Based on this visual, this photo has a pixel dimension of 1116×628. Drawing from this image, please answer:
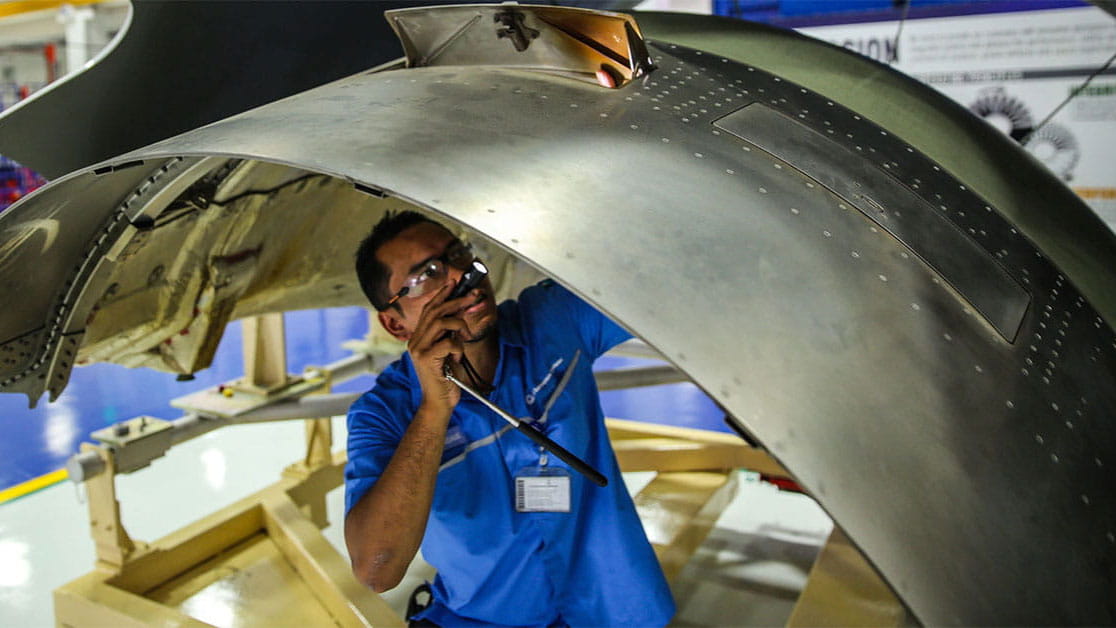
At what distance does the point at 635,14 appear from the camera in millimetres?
1931

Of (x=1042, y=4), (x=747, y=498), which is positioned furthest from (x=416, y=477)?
(x=1042, y=4)

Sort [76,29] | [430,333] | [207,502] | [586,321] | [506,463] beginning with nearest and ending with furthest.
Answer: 1. [430,333]
2. [506,463]
3. [586,321]
4. [207,502]
5. [76,29]

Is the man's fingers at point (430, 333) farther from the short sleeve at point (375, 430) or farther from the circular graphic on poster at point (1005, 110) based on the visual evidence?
the circular graphic on poster at point (1005, 110)

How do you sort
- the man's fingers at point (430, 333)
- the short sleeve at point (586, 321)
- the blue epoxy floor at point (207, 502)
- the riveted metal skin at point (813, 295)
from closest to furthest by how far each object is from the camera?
the riveted metal skin at point (813, 295)
the man's fingers at point (430, 333)
the short sleeve at point (586, 321)
the blue epoxy floor at point (207, 502)

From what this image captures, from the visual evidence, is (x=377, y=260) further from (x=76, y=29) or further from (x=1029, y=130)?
(x=76, y=29)

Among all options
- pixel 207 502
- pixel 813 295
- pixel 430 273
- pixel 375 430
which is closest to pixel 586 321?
pixel 430 273

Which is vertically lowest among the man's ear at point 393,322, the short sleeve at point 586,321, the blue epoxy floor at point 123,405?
the blue epoxy floor at point 123,405

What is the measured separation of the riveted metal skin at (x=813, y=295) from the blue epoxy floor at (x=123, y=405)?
12.0 ft

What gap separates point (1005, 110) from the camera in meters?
4.55

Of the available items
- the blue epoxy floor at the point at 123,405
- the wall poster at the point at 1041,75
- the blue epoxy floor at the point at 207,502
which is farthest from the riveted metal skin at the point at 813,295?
the blue epoxy floor at the point at 123,405

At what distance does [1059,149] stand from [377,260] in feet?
13.8

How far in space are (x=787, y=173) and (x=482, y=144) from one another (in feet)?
1.34

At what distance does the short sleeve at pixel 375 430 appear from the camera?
62.3 inches

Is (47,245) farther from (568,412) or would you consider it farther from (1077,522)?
(1077,522)
